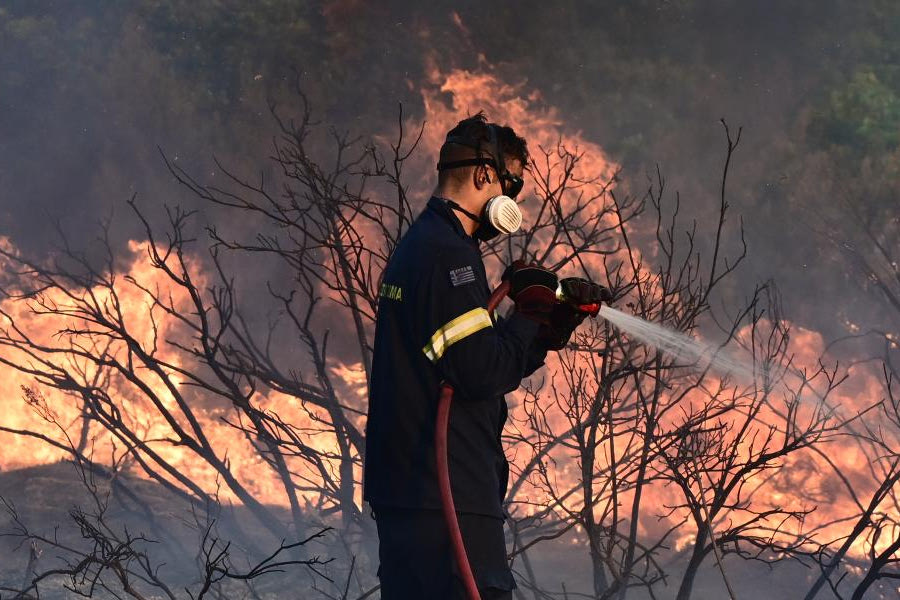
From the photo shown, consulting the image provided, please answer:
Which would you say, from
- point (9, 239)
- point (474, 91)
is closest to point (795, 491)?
point (474, 91)

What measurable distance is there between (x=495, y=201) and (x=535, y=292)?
344mm

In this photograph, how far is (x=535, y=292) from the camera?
239cm

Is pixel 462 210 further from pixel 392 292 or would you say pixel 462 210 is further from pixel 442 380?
pixel 442 380

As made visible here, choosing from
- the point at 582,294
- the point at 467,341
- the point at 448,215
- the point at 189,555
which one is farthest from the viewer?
the point at 189,555

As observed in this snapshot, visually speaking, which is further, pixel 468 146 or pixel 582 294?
pixel 468 146

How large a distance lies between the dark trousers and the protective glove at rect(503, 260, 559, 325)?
0.62 meters

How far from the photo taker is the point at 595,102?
36.9 feet

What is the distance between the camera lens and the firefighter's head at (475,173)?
8.52ft

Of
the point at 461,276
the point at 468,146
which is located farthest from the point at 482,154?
the point at 461,276

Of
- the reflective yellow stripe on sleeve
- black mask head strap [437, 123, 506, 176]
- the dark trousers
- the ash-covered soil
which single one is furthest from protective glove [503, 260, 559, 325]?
the ash-covered soil

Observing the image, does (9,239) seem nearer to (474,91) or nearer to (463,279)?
(474,91)

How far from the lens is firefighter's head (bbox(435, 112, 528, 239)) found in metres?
2.60

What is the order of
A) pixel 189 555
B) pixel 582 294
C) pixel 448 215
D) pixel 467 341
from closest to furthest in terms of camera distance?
1. pixel 467 341
2. pixel 582 294
3. pixel 448 215
4. pixel 189 555

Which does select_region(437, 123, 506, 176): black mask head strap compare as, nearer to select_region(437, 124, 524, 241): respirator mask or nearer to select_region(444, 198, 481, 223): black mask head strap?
select_region(437, 124, 524, 241): respirator mask
